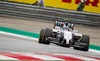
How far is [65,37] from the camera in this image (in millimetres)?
10250

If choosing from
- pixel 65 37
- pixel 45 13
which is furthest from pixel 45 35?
pixel 45 13

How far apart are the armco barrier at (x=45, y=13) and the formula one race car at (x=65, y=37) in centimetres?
819

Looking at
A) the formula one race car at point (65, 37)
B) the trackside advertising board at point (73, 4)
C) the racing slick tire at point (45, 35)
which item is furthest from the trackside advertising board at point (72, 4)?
the racing slick tire at point (45, 35)

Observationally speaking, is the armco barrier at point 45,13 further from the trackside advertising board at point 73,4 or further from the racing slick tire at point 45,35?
the racing slick tire at point 45,35

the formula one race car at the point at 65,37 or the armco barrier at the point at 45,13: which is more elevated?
the formula one race car at the point at 65,37

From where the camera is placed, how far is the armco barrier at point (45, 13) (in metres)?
18.8

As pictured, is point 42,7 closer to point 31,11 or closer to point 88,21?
point 31,11

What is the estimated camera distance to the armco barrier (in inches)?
741

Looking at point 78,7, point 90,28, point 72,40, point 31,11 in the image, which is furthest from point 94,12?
point 72,40

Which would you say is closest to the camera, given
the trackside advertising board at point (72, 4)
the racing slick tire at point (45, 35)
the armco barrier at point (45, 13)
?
the racing slick tire at point (45, 35)

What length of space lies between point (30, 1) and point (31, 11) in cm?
221

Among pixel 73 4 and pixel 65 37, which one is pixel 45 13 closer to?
pixel 73 4

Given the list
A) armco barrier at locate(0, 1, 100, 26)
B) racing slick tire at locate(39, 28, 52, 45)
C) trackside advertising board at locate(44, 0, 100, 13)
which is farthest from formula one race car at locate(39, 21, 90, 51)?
trackside advertising board at locate(44, 0, 100, 13)

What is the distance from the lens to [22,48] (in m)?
10.3
